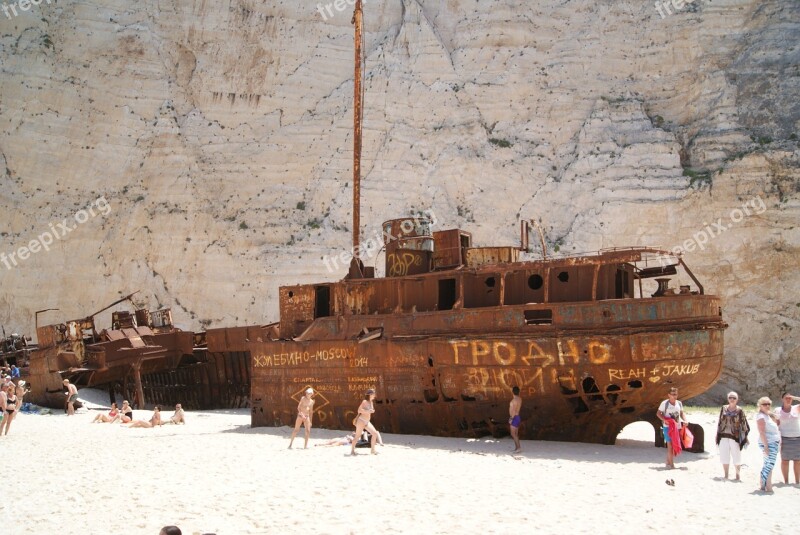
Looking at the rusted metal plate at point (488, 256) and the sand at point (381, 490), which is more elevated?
the rusted metal plate at point (488, 256)

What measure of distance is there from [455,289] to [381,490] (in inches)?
253

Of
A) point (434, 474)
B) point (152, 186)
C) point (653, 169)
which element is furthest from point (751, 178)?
point (152, 186)

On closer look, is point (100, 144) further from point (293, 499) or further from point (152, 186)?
point (293, 499)

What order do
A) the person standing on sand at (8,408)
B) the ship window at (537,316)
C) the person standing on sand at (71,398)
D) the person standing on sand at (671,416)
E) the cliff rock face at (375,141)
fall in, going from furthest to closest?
the cliff rock face at (375,141) → the person standing on sand at (71,398) → the person standing on sand at (8,408) → the ship window at (537,316) → the person standing on sand at (671,416)

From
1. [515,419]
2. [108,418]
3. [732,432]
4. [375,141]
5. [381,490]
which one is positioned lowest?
[108,418]

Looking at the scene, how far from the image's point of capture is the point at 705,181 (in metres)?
28.3

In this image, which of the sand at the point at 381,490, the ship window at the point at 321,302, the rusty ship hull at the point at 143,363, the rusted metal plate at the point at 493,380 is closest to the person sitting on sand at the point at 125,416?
the rusty ship hull at the point at 143,363

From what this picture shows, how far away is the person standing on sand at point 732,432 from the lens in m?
9.15

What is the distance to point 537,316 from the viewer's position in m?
13.1

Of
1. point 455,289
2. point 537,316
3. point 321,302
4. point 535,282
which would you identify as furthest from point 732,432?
point 321,302

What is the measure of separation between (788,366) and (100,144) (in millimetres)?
30050

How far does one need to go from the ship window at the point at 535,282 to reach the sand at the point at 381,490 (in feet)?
9.91

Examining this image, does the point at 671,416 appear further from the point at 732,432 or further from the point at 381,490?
the point at 381,490

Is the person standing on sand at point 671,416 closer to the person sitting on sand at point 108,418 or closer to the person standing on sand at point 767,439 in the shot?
the person standing on sand at point 767,439
